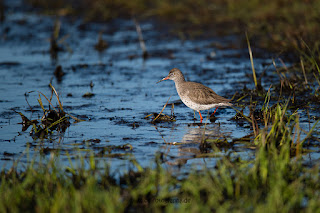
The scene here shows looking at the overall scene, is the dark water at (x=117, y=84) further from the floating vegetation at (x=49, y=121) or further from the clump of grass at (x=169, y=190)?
the clump of grass at (x=169, y=190)

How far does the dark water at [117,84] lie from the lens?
7.37 meters

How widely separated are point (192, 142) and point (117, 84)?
193 inches

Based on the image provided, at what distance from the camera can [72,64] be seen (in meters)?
14.1

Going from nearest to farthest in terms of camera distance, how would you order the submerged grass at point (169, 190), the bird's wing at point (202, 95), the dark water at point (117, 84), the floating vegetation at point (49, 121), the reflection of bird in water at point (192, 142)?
the submerged grass at point (169, 190)
the reflection of bird in water at point (192, 142)
the dark water at point (117, 84)
the floating vegetation at point (49, 121)
the bird's wing at point (202, 95)

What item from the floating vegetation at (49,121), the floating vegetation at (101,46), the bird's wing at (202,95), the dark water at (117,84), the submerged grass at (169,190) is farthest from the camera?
the floating vegetation at (101,46)

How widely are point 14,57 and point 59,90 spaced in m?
4.23

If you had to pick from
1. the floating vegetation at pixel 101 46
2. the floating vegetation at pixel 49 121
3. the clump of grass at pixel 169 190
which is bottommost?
the clump of grass at pixel 169 190

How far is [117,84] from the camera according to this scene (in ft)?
39.5

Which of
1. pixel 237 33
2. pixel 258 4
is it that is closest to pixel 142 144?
pixel 237 33

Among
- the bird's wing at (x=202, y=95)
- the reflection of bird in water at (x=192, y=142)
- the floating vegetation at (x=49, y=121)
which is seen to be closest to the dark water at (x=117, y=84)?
the reflection of bird in water at (x=192, y=142)

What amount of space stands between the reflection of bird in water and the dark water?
0.01 m

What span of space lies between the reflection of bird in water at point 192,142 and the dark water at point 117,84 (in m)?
0.01

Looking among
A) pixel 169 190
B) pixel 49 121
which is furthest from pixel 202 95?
pixel 169 190

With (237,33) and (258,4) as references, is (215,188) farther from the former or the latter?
(258,4)
